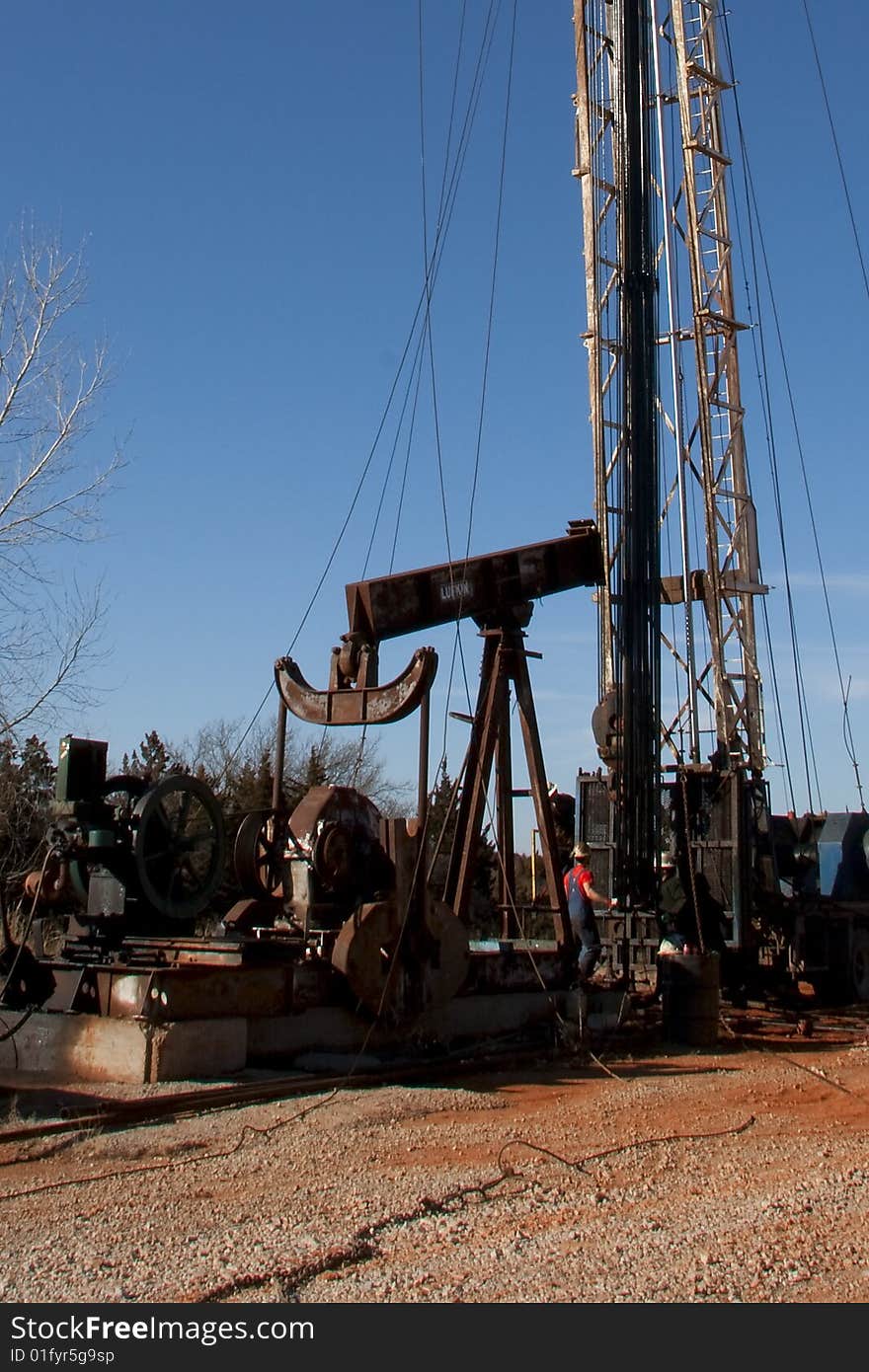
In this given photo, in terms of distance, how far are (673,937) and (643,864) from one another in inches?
45.9

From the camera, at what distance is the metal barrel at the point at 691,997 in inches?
455

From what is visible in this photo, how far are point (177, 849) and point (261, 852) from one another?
1.15 m

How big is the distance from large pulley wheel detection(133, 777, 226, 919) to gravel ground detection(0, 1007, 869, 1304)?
6.34ft

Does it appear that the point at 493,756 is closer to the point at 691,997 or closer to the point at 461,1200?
the point at 691,997

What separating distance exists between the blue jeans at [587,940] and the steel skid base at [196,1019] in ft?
5.67

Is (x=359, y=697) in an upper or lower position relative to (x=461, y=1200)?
upper

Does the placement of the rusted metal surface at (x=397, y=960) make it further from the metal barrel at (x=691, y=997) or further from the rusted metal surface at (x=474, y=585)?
the rusted metal surface at (x=474, y=585)

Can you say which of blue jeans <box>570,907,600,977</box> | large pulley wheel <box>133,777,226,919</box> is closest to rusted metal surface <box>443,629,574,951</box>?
blue jeans <box>570,907,600,977</box>

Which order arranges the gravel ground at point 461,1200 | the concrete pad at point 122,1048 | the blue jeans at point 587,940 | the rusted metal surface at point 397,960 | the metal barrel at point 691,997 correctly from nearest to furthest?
the gravel ground at point 461,1200
the concrete pad at point 122,1048
the rusted metal surface at point 397,960
the metal barrel at point 691,997
the blue jeans at point 587,940

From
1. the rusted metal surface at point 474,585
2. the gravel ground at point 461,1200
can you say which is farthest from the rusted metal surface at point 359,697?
the gravel ground at point 461,1200

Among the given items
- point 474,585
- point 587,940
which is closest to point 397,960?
point 587,940

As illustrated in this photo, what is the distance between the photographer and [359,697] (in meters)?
10.8

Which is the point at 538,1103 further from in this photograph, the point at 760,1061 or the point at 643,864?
the point at 643,864
